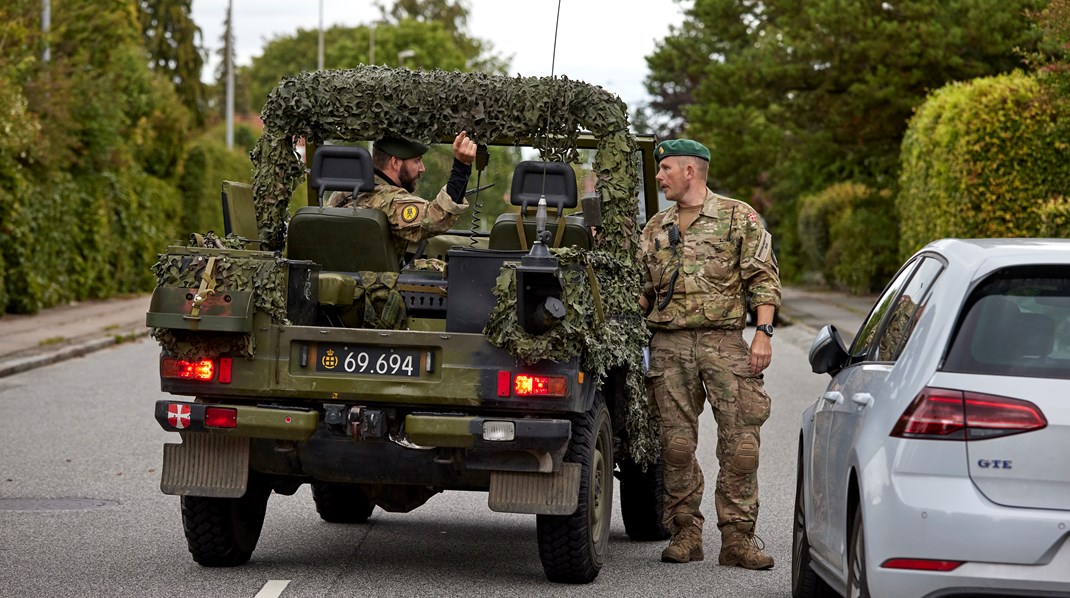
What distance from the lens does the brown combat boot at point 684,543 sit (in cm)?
804

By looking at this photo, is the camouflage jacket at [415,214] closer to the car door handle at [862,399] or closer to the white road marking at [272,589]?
the white road marking at [272,589]

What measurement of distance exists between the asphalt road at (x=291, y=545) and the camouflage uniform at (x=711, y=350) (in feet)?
1.30

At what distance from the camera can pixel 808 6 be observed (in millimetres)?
31922

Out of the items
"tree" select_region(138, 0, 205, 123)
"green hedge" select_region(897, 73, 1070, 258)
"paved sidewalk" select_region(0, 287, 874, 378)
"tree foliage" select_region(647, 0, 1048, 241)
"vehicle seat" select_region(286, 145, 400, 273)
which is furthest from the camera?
"tree" select_region(138, 0, 205, 123)

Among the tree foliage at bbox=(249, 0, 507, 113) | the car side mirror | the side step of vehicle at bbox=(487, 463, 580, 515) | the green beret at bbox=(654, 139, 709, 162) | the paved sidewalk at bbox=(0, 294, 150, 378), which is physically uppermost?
the tree foliage at bbox=(249, 0, 507, 113)

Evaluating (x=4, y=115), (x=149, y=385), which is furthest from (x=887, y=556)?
(x=4, y=115)

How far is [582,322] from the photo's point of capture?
6.71 meters

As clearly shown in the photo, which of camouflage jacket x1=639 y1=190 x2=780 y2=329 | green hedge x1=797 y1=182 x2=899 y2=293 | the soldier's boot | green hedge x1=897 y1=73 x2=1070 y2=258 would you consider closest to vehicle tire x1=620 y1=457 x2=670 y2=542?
the soldier's boot

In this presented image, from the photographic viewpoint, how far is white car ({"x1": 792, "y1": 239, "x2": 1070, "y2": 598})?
15.5ft

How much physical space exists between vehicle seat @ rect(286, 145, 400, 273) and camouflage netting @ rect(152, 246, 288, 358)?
2.14 feet

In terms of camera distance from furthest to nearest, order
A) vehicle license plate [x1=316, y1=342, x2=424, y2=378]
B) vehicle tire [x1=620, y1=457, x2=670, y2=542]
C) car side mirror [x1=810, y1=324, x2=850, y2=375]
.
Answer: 1. vehicle tire [x1=620, y1=457, x2=670, y2=542]
2. vehicle license plate [x1=316, y1=342, x2=424, y2=378]
3. car side mirror [x1=810, y1=324, x2=850, y2=375]

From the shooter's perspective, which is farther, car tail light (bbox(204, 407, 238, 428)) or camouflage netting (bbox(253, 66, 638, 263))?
camouflage netting (bbox(253, 66, 638, 263))

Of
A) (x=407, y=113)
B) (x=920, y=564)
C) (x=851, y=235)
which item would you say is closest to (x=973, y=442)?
(x=920, y=564)

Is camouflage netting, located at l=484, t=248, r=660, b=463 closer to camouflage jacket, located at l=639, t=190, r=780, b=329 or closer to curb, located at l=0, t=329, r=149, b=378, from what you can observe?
camouflage jacket, located at l=639, t=190, r=780, b=329
